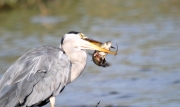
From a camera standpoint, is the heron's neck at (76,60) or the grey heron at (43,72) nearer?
the grey heron at (43,72)

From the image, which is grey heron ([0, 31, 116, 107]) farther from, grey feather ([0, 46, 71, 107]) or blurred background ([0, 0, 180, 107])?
blurred background ([0, 0, 180, 107])

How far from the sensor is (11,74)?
Answer: 7.82 m

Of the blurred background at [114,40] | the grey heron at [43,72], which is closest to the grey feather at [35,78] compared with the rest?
the grey heron at [43,72]

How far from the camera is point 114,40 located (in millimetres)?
15562

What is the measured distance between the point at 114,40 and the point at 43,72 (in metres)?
7.87

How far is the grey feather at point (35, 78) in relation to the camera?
7.55 meters

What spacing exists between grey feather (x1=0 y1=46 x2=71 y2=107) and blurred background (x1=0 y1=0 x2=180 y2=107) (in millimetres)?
2080

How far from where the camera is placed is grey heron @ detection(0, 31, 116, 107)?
7.58 metres

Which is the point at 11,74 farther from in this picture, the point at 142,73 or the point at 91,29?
the point at 91,29

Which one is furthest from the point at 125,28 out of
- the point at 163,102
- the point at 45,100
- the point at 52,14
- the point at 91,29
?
the point at 45,100

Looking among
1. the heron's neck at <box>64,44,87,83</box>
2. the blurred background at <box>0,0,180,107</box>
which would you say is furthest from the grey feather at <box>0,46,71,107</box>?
the blurred background at <box>0,0,180,107</box>

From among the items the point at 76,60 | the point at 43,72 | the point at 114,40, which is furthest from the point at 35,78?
the point at 114,40

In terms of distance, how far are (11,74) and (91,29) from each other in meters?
10.2

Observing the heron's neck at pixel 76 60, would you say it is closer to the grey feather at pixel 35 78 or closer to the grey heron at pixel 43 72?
the grey heron at pixel 43 72
